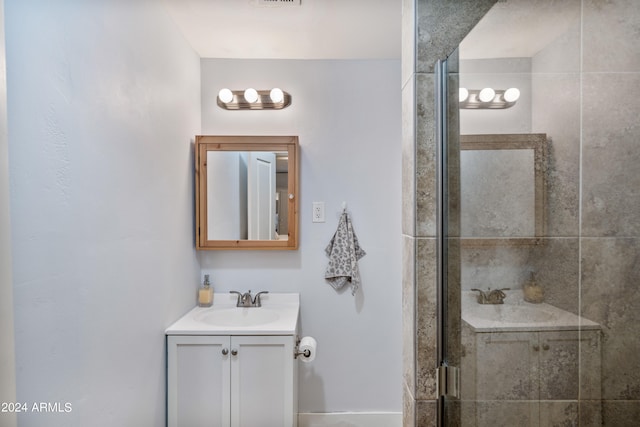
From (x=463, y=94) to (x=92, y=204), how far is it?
3.75 ft

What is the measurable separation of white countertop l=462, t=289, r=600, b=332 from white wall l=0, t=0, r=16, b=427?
0.97 meters

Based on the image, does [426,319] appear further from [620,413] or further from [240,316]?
[240,316]

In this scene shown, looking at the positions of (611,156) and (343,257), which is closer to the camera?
(611,156)

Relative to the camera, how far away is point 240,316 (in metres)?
1.91

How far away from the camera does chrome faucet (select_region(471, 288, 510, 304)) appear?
2.30 ft

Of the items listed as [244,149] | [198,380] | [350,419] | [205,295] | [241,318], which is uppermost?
[244,149]

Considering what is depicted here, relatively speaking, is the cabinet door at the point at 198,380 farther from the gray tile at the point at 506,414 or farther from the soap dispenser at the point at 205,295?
the gray tile at the point at 506,414

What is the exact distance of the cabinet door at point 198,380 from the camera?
1.51 meters

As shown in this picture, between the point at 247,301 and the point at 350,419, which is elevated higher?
the point at 247,301

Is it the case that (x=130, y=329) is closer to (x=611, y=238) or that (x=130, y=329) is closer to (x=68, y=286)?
(x=68, y=286)

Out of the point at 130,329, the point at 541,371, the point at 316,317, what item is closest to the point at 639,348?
the point at 541,371

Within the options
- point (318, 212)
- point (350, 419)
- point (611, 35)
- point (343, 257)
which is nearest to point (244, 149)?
point (318, 212)

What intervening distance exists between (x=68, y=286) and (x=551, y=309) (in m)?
1.23

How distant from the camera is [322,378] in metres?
2.04
